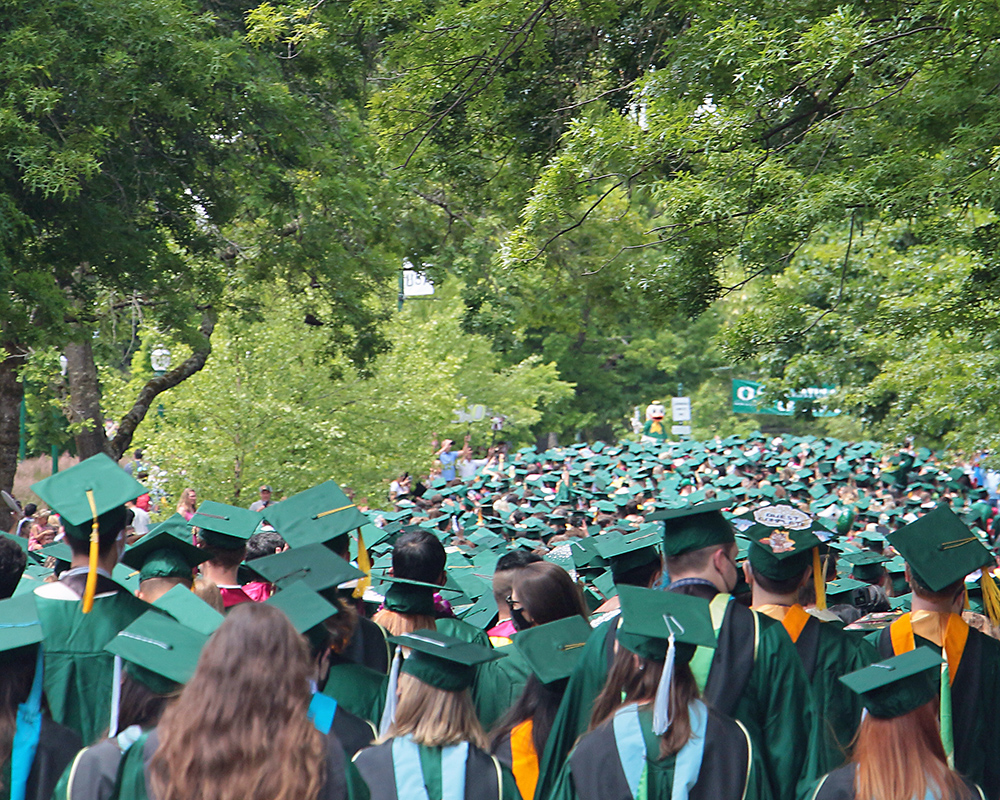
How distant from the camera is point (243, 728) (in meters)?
2.54

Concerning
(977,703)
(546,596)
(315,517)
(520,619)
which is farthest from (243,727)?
(977,703)

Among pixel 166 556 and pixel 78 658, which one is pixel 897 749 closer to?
pixel 78 658

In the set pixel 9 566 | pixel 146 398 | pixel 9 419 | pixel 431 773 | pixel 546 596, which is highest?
pixel 146 398

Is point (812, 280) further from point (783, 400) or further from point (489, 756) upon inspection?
point (489, 756)

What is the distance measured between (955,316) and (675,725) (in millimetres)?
7313

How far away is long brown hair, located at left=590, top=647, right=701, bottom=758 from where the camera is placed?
301cm

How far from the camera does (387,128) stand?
7.87 meters

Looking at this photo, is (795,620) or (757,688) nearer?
(757,688)

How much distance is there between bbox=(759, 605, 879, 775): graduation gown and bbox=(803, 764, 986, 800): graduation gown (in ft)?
4.51

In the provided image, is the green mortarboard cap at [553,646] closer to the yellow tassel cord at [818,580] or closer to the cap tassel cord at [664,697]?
the cap tassel cord at [664,697]

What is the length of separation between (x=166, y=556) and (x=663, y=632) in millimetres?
2556

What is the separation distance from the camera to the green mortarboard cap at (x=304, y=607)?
346cm

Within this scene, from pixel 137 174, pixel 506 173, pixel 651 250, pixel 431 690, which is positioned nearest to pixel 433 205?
pixel 651 250

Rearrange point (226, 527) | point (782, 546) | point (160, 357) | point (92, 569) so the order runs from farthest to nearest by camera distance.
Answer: point (160, 357) → point (226, 527) → point (782, 546) → point (92, 569)
